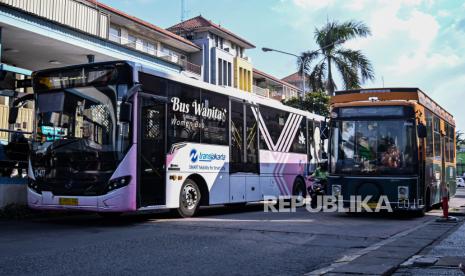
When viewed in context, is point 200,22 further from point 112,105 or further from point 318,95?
point 112,105

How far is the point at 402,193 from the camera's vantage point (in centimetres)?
1302

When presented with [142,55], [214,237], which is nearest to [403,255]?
[214,237]

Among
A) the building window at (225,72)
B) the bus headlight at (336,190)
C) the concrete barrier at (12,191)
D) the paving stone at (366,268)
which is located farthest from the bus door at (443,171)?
the building window at (225,72)

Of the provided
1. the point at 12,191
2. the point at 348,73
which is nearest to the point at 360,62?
the point at 348,73

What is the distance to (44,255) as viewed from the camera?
7.49m

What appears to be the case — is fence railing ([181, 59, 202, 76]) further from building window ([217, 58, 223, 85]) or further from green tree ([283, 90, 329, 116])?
green tree ([283, 90, 329, 116])

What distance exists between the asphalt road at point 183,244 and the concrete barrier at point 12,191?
1.04 metres

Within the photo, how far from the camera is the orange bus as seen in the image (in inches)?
517

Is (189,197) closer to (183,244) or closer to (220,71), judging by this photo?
(183,244)

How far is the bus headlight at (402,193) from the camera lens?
1299 centimetres

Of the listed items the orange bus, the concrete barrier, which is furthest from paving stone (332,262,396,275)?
the concrete barrier

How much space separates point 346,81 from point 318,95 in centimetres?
247

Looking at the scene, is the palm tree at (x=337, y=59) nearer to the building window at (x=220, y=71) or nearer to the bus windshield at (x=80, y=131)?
the building window at (x=220, y=71)

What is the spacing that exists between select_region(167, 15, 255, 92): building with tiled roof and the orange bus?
103 ft
